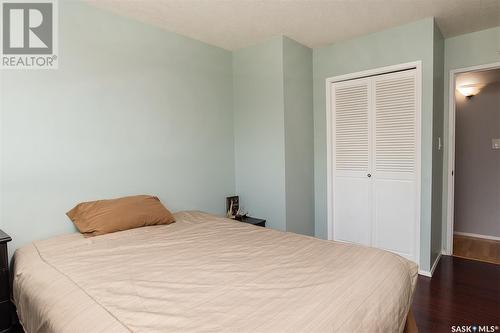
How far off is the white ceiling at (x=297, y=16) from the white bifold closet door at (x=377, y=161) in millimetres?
579

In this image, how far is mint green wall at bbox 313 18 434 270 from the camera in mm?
2844

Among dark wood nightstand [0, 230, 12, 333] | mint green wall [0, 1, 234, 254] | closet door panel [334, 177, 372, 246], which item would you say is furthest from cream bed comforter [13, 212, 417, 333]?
closet door panel [334, 177, 372, 246]

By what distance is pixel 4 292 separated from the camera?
5.69 feet

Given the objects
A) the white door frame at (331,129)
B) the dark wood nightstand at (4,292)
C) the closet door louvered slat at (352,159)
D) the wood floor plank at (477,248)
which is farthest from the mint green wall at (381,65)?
the dark wood nightstand at (4,292)

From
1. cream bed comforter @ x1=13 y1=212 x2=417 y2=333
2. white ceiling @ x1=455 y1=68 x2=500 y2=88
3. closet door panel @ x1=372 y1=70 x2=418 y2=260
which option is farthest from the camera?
white ceiling @ x1=455 y1=68 x2=500 y2=88

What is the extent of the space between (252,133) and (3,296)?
2555 mm

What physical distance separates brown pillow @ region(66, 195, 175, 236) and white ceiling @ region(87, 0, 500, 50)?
163cm

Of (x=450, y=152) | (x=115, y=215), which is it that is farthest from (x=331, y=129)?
(x=115, y=215)

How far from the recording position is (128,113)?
8.63 ft

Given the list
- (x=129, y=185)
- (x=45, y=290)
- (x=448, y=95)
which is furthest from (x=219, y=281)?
(x=448, y=95)

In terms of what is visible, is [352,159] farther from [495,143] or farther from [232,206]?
[495,143]

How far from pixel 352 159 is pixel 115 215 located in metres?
2.55

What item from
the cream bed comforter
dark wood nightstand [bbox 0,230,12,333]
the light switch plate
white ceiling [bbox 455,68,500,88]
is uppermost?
white ceiling [bbox 455,68,500,88]

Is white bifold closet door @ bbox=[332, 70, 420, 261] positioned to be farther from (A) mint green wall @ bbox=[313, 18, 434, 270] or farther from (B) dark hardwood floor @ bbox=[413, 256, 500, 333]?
(B) dark hardwood floor @ bbox=[413, 256, 500, 333]
